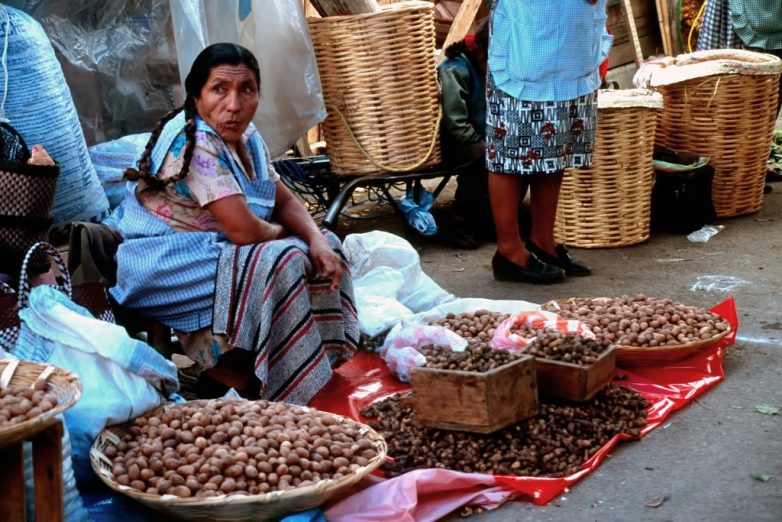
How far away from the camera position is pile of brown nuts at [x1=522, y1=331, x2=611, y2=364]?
10.4 ft

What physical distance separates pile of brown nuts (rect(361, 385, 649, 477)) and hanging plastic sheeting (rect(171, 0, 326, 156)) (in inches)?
Result: 89.0

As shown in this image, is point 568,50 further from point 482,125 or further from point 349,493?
point 349,493

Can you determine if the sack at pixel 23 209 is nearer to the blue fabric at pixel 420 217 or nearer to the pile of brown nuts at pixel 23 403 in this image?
the pile of brown nuts at pixel 23 403

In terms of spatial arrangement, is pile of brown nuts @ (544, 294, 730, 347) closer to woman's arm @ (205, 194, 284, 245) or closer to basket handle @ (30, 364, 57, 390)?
woman's arm @ (205, 194, 284, 245)

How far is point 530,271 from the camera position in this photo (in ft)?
15.5

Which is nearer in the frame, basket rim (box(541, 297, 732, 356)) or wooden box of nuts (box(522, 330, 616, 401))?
wooden box of nuts (box(522, 330, 616, 401))

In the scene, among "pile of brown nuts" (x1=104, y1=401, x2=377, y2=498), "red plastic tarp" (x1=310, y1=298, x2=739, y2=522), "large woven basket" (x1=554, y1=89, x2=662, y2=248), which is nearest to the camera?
"pile of brown nuts" (x1=104, y1=401, x2=377, y2=498)

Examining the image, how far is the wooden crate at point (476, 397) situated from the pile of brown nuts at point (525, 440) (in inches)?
1.8

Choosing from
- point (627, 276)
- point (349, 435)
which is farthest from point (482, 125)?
point (349, 435)

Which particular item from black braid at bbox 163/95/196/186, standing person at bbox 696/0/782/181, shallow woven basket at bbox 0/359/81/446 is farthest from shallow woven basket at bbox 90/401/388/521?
standing person at bbox 696/0/782/181

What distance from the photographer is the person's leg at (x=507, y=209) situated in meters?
4.70

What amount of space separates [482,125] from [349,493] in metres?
3.10

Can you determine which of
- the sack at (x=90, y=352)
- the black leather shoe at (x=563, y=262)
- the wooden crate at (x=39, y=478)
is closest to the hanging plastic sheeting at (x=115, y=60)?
the black leather shoe at (x=563, y=262)

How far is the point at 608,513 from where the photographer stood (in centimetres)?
263
